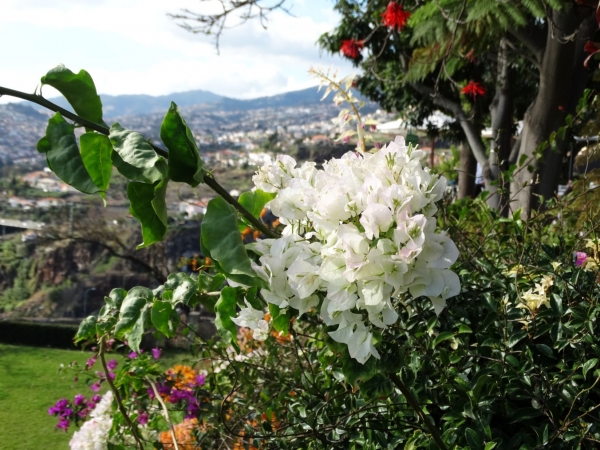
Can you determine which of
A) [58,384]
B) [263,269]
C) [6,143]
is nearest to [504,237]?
[263,269]

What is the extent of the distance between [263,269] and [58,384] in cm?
482

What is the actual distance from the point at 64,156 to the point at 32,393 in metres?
4.49

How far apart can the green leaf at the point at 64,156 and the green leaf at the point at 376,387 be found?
444 millimetres

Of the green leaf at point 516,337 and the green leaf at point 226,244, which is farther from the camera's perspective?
the green leaf at point 516,337

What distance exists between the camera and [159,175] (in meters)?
0.54

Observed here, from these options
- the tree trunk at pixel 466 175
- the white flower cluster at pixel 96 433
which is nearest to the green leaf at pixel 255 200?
the white flower cluster at pixel 96 433

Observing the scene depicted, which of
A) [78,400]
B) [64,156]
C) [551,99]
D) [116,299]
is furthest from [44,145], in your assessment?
[551,99]

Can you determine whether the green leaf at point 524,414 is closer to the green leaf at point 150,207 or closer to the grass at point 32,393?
the green leaf at point 150,207

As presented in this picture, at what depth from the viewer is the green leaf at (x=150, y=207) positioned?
1.86 ft

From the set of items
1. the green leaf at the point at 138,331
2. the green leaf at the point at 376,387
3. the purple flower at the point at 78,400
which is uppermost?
the green leaf at the point at 138,331

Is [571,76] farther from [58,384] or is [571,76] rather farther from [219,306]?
[58,384]

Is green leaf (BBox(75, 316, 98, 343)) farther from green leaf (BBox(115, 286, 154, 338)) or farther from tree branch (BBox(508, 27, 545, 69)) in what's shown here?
tree branch (BBox(508, 27, 545, 69))

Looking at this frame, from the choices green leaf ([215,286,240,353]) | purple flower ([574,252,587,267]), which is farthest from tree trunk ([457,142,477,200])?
green leaf ([215,286,240,353])

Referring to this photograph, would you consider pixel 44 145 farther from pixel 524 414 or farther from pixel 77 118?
pixel 524 414
